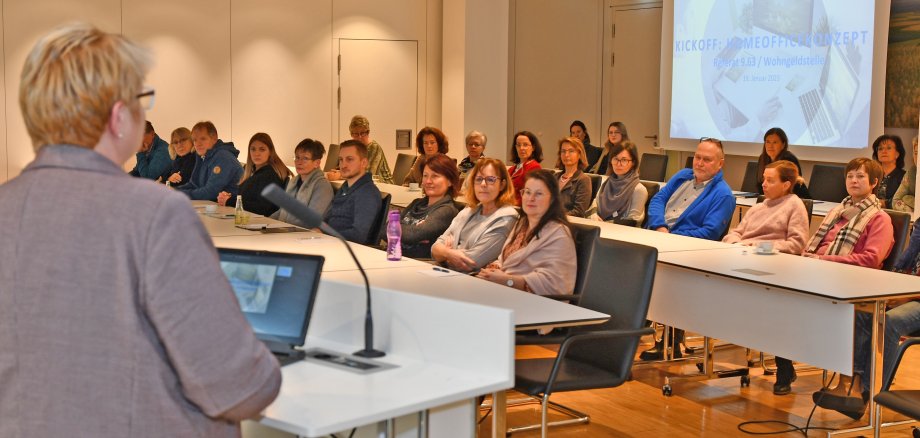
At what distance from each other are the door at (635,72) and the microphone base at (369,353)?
9.24m

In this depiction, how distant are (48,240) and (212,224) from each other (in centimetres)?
445

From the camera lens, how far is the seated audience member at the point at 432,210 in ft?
18.7

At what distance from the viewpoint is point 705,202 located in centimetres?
638

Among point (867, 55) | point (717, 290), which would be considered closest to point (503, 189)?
point (717, 290)

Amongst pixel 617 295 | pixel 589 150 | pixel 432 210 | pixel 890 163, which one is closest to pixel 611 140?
pixel 589 150

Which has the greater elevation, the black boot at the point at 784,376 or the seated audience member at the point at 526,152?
the seated audience member at the point at 526,152

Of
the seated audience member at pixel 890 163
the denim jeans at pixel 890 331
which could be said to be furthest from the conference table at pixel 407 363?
the seated audience member at pixel 890 163

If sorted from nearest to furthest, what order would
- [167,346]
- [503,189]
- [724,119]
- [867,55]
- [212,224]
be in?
1. [167,346]
2. [503,189]
3. [212,224]
4. [867,55]
5. [724,119]

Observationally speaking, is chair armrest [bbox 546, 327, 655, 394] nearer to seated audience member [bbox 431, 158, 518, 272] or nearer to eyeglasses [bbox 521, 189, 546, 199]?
eyeglasses [bbox 521, 189, 546, 199]

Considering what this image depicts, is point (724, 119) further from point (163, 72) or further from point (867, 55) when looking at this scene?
point (163, 72)

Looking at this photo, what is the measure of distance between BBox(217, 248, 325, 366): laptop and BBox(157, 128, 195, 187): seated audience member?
6.16 meters

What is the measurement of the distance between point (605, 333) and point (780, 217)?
8.43ft

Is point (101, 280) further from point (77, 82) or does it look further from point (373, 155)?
point (373, 155)

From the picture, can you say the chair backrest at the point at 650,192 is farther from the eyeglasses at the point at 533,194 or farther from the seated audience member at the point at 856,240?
the eyeglasses at the point at 533,194
